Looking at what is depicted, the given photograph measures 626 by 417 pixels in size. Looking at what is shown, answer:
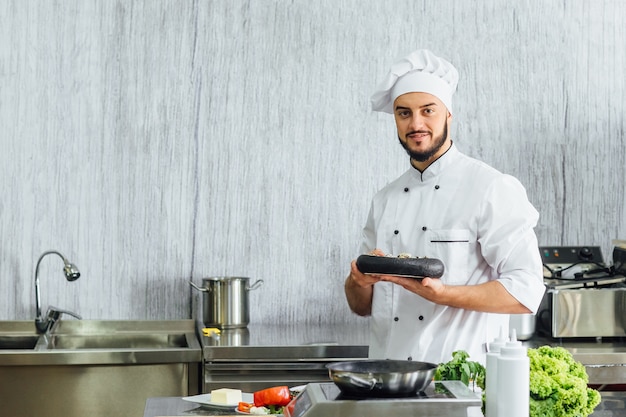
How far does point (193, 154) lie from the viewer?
12.1 feet

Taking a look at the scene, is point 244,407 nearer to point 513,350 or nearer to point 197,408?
point 197,408

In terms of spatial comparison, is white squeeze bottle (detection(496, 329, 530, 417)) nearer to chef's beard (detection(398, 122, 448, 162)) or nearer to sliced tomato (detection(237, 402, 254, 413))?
sliced tomato (detection(237, 402, 254, 413))

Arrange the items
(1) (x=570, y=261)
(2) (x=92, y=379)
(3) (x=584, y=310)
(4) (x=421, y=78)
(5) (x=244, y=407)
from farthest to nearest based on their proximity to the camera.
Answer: (1) (x=570, y=261)
(3) (x=584, y=310)
(2) (x=92, y=379)
(4) (x=421, y=78)
(5) (x=244, y=407)

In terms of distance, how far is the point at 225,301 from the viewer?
3.48m

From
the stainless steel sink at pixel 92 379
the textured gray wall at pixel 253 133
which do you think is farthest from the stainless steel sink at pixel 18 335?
the stainless steel sink at pixel 92 379

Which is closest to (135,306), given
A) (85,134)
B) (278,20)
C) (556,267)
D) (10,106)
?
(85,134)

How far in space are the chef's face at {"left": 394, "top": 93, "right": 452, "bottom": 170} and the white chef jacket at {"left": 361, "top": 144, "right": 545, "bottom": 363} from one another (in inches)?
2.7

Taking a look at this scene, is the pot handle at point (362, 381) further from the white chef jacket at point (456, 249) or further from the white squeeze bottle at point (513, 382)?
the white chef jacket at point (456, 249)

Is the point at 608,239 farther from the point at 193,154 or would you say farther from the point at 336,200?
the point at 193,154

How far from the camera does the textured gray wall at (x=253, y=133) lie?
3637 mm

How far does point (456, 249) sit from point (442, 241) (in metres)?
0.05

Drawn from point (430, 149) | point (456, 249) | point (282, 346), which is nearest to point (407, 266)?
point (456, 249)

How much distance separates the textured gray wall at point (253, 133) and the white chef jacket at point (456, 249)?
39.0 inches

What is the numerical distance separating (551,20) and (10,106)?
2.37 m
